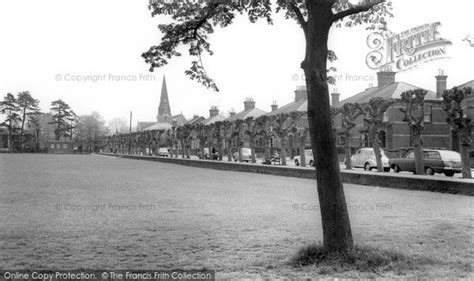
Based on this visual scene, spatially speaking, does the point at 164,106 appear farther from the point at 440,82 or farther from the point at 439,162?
the point at 439,162

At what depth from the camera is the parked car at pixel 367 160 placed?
3100cm

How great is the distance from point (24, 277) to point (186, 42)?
4491 mm

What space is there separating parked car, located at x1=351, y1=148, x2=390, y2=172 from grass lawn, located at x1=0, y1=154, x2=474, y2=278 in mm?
15860

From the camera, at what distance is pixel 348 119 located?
96.3 ft

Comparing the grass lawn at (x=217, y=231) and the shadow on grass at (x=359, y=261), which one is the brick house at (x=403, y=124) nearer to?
the grass lawn at (x=217, y=231)

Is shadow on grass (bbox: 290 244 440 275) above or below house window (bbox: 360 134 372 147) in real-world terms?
below

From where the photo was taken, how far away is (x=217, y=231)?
8797mm

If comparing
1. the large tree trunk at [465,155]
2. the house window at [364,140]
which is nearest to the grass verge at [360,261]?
the large tree trunk at [465,155]

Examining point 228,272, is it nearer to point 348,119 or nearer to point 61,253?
point 61,253

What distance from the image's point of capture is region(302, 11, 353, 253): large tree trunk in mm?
6672

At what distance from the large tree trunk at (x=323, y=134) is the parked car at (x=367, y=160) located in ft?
82.8

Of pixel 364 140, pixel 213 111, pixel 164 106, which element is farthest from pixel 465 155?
pixel 164 106

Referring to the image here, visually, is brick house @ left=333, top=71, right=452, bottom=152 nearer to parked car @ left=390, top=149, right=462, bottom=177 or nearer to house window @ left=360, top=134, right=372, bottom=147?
house window @ left=360, top=134, right=372, bottom=147

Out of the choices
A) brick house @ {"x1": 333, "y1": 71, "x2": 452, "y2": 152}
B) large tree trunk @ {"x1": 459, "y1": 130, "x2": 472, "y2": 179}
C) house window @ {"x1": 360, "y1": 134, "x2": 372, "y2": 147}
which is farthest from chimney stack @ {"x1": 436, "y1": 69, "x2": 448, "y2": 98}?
large tree trunk @ {"x1": 459, "y1": 130, "x2": 472, "y2": 179}
